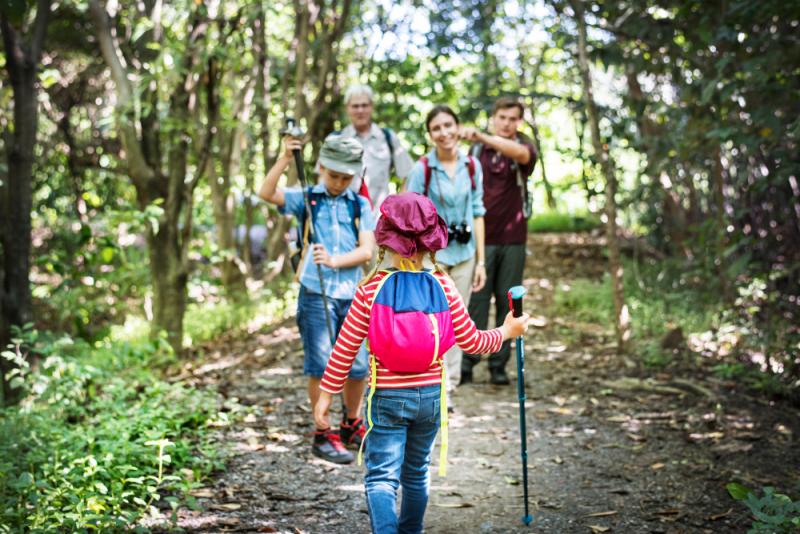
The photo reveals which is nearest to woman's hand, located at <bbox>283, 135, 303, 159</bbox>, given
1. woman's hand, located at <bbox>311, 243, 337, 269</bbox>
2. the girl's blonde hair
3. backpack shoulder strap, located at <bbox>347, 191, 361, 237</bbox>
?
backpack shoulder strap, located at <bbox>347, 191, 361, 237</bbox>

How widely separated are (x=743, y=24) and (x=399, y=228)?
464 cm

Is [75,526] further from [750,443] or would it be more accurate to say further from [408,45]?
[408,45]

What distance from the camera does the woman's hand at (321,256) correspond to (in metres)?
4.52

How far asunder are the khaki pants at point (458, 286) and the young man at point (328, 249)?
105cm

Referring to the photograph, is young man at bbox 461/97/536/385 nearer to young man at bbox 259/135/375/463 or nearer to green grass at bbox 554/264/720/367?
young man at bbox 259/135/375/463

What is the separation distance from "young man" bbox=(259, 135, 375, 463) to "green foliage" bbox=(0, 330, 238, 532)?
0.87 meters

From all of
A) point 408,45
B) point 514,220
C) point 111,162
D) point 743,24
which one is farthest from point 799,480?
point 111,162

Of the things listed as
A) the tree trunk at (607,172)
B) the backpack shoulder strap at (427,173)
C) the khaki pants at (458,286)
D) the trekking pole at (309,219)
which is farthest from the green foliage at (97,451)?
the tree trunk at (607,172)

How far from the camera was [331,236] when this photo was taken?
471 centimetres

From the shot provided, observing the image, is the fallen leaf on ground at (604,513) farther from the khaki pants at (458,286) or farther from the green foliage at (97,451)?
the green foliage at (97,451)

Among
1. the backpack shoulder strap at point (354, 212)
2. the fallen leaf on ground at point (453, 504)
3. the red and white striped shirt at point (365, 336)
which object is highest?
the backpack shoulder strap at point (354, 212)

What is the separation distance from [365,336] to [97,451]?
85.2 inches

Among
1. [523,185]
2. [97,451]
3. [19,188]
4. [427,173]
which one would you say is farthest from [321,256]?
[19,188]

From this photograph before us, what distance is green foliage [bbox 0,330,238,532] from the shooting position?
12.0ft
